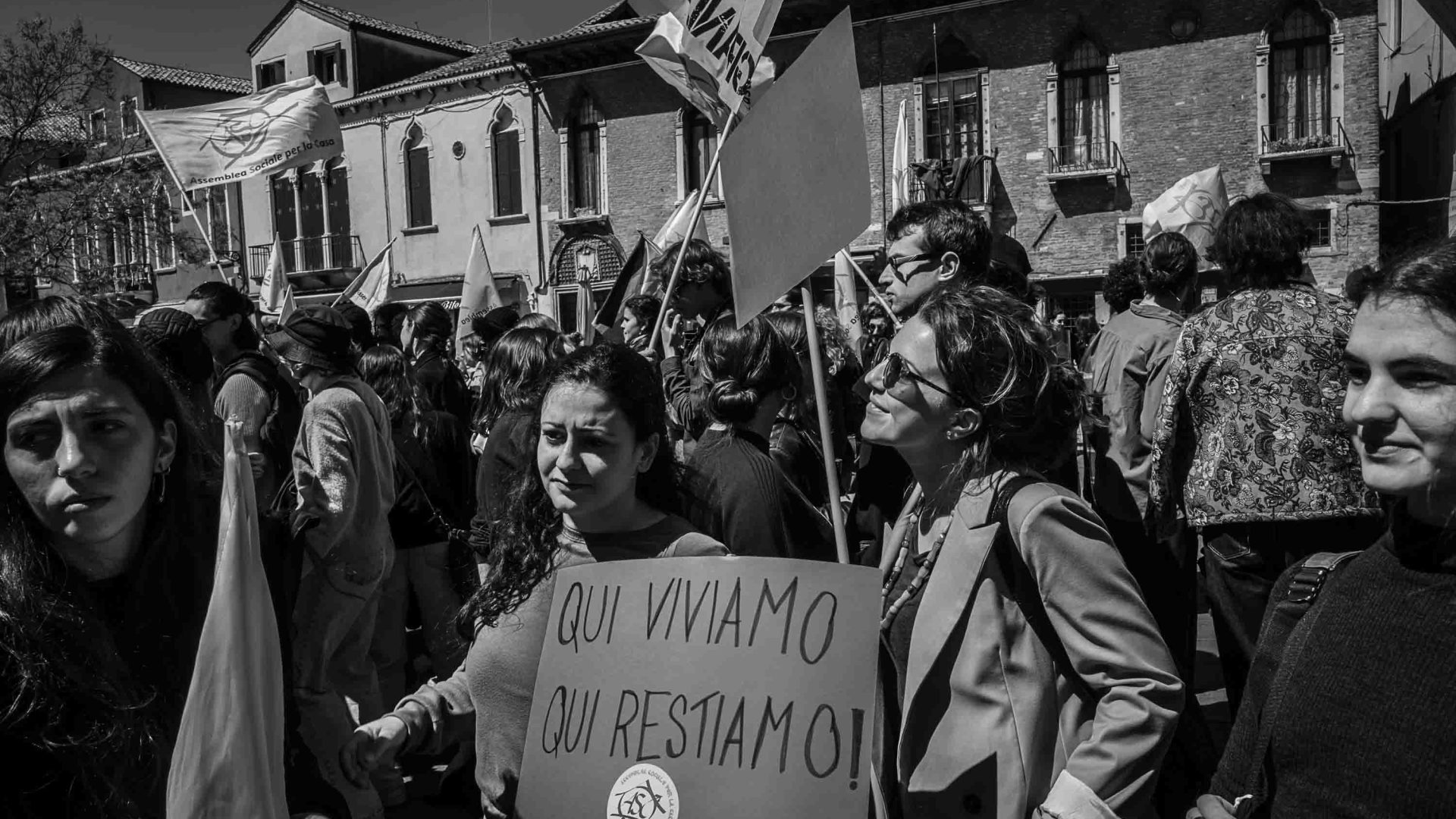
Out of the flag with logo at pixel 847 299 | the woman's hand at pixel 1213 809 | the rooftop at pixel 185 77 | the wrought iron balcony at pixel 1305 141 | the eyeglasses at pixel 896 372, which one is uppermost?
the rooftop at pixel 185 77

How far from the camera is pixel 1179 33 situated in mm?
18703

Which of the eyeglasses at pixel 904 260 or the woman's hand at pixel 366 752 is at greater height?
the eyeglasses at pixel 904 260

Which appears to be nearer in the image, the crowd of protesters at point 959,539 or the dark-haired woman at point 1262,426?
the crowd of protesters at point 959,539

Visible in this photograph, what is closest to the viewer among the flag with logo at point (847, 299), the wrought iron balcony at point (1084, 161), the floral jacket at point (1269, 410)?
the floral jacket at point (1269, 410)

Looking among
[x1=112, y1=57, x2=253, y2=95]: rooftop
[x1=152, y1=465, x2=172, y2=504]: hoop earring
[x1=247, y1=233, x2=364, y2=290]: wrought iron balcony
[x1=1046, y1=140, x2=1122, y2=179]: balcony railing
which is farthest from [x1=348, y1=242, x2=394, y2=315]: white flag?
[x1=112, y1=57, x2=253, y2=95]: rooftop

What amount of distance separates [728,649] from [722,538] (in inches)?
51.5

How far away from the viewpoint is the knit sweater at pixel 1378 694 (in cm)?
140

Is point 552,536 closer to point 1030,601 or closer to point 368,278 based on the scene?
point 1030,601

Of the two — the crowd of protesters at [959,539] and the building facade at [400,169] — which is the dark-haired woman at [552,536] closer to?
the crowd of protesters at [959,539]

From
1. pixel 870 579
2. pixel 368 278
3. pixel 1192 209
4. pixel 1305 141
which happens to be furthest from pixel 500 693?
pixel 1305 141

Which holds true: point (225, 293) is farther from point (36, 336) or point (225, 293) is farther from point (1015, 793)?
point (1015, 793)

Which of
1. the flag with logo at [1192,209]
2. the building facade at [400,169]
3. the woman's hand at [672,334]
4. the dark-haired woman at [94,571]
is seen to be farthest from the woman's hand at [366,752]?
the building facade at [400,169]

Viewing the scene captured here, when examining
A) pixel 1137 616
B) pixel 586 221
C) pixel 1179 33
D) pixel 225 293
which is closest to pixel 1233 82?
pixel 1179 33

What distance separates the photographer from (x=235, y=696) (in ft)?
4.78
